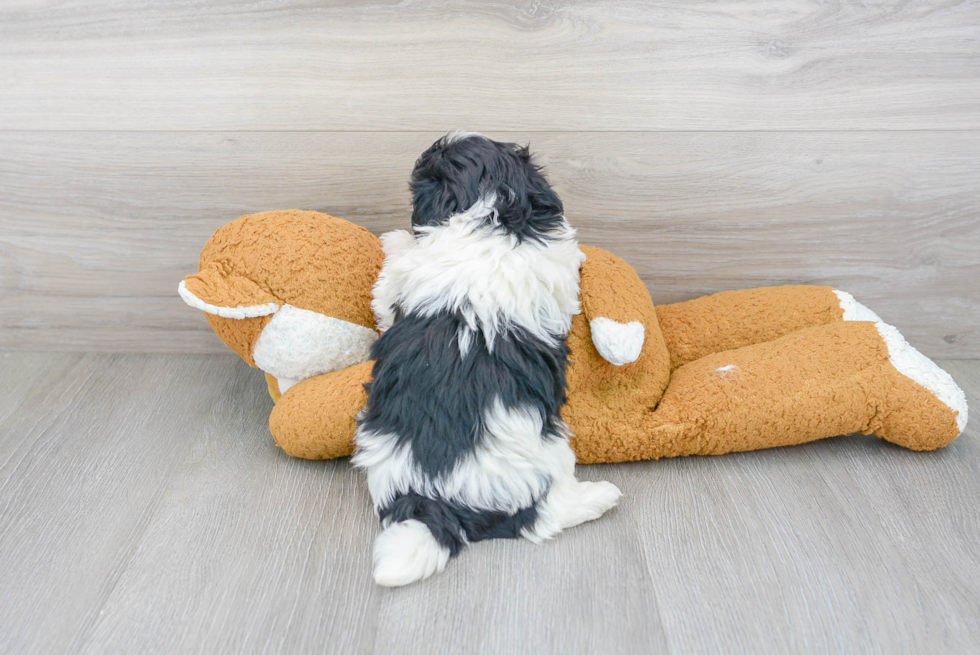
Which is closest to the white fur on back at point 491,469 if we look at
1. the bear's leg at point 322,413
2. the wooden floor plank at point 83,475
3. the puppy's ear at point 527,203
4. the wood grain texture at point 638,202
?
the bear's leg at point 322,413

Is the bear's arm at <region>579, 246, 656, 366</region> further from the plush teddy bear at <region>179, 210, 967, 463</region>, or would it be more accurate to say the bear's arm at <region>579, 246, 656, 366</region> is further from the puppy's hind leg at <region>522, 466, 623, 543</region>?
the puppy's hind leg at <region>522, 466, 623, 543</region>

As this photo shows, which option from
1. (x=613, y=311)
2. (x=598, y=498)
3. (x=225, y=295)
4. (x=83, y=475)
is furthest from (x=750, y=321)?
(x=83, y=475)

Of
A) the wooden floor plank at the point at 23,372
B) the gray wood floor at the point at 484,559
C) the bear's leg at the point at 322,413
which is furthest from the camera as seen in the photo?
the wooden floor plank at the point at 23,372

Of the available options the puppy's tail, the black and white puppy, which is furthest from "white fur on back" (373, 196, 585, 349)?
the puppy's tail

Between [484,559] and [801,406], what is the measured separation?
480mm

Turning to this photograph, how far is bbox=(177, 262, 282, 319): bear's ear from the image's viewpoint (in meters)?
0.87

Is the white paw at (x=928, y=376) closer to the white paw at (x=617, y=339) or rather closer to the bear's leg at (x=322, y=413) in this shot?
the white paw at (x=617, y=339)

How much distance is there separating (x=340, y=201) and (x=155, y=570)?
2.03 feet

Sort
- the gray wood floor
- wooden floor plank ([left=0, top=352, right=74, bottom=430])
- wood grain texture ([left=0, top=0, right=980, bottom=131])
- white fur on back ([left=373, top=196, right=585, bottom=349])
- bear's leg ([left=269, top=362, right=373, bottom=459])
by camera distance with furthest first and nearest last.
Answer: wooden floor plank ([left=0, top=352, right=74, bottom=430]) < wood grain texture ([left=0, top=0, right=980, bottom=131]) < bear's leg ([left=269, top=362, right=373, bottom=459]) < white fur on back ([left=373, top=196, right=585, bottom=349]) < the gray wood floor

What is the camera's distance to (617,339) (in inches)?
35.1

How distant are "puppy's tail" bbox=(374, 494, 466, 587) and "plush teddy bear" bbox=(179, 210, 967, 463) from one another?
18 cm

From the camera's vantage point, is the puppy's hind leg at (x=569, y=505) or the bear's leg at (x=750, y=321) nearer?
the puppy's hind leg at (x=569, y=505)

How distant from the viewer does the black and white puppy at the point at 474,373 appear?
2.57ft

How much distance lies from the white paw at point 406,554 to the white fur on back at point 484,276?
0.24 meters
